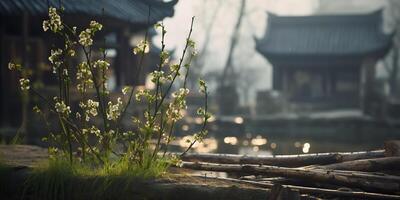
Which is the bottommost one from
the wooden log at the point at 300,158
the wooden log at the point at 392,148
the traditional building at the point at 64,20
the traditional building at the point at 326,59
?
the wooden log at the point at 300,158

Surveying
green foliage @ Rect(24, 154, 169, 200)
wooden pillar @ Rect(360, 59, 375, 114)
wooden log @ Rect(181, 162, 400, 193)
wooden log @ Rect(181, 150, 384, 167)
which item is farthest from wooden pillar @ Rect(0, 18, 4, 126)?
wooden pillar @ Rect(360, 59, 375, 114)

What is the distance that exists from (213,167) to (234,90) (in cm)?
1914

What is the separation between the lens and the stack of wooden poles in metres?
5.02

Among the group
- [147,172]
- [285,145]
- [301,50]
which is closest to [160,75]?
[147,172]

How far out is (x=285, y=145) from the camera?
18109 mm

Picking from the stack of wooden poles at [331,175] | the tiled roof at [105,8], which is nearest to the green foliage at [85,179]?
the stack of wooden poles at [331,175]

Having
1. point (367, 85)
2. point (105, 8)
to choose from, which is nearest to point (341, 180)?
point (105, 8)

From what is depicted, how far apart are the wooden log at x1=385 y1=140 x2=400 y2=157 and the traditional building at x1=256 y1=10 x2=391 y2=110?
828 inches

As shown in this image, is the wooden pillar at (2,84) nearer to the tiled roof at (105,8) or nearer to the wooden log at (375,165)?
the tiled roof at (105,8)

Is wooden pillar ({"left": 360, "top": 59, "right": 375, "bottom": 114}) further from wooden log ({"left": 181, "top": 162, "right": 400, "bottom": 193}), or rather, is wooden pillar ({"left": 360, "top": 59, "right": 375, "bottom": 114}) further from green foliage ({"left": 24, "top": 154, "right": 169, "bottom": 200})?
green foliage ({"left": 24, "top": 154, "right": 169, "bottom": 200})

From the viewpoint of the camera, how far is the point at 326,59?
2766 centimetres

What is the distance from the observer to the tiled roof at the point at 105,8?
12.0m

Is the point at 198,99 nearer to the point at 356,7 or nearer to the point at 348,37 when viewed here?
the point at 348,37

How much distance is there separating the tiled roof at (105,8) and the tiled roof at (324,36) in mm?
14098
